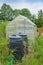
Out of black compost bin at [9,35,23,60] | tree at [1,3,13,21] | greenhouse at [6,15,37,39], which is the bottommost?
black compost bin at [9,35,23,60]

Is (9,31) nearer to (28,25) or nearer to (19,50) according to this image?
(28,25)

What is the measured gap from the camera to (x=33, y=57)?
4.60 m

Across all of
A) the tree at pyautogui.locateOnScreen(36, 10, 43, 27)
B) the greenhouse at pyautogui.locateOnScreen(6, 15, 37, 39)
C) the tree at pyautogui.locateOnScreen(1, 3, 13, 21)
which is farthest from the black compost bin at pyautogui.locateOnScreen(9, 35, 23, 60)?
the tree at pyautogui.locateOnScreen(1, 3, 13, 21)

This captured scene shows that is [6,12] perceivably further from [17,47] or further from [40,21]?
[17,47]

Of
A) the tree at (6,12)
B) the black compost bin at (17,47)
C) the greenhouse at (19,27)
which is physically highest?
the tree at (6,12)

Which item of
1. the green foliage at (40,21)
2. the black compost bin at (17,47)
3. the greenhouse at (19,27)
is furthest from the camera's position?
the green foliage at (40,21)

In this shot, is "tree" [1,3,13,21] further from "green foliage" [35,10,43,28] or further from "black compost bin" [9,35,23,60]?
"black compost bin" [9,35,23,60]

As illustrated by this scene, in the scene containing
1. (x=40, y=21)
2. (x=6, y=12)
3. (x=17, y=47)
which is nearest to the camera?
(x=17, y=47)

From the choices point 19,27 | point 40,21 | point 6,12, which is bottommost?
point 40,21

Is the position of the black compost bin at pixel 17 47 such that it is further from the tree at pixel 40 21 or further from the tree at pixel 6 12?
the tree at pixel 6 12

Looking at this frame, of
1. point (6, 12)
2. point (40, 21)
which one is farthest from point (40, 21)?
point (6, 12)

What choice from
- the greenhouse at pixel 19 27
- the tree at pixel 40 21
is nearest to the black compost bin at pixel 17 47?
the greenhouse at pixel 19 27

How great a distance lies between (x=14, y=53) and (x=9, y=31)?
2.26 meters

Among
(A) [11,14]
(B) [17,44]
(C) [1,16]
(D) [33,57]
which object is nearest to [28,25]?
(B) [17,44]
